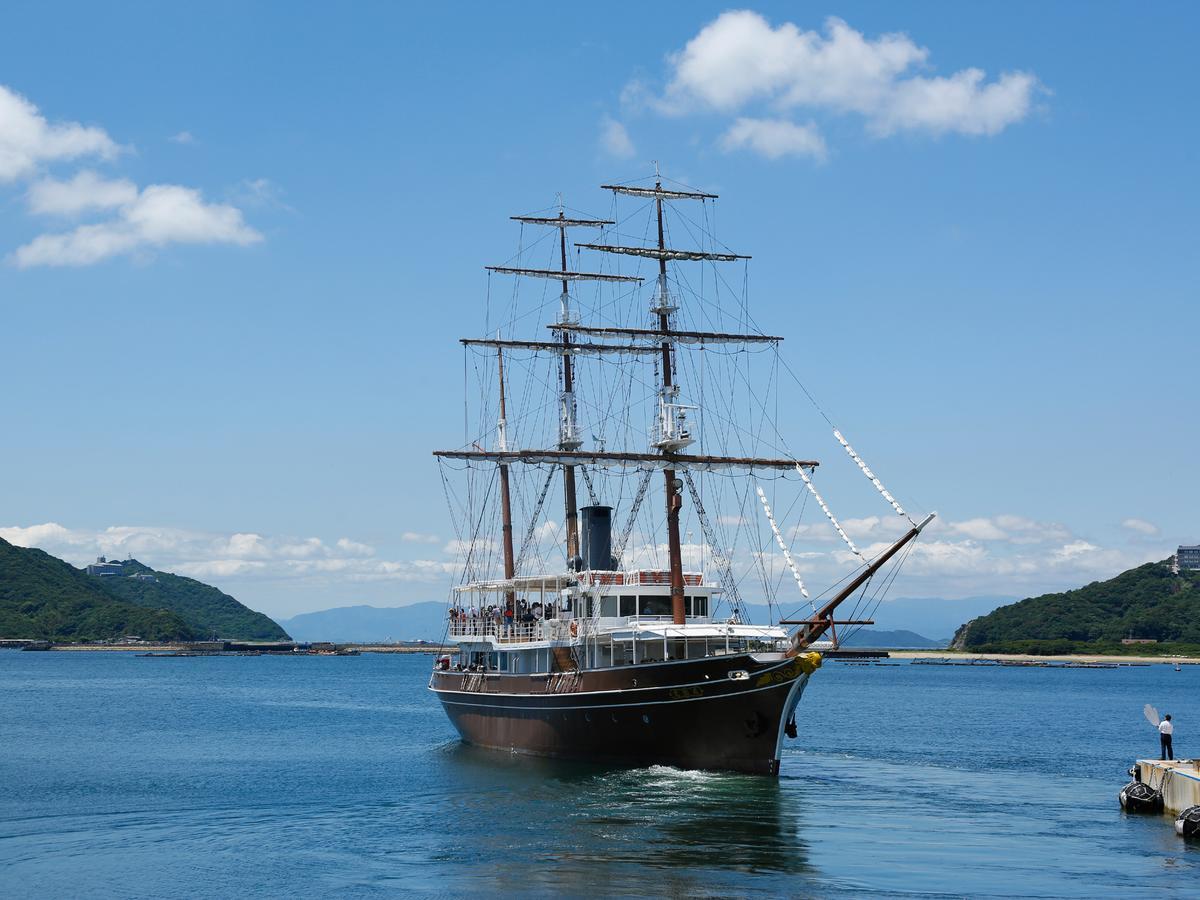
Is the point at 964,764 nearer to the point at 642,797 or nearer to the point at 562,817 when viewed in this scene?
the point at 642,797

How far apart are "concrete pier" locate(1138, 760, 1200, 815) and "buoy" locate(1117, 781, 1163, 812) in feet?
0.68

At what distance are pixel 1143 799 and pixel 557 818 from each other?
18.5 metres

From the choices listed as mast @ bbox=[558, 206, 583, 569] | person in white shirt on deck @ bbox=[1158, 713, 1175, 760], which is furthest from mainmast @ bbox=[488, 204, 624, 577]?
person in white shirt on deck @ bbox=[1158, 713, 1175, 760]

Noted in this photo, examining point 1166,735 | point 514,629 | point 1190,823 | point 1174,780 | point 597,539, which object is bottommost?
point 1190,823

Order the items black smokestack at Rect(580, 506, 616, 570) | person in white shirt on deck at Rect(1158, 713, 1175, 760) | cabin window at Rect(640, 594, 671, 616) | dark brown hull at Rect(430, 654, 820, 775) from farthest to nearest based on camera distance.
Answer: black smokestack at Rect(580, 506, 616, 570)
cabin window at Rect(640, 594, 671, 616)
dark brown hull at Rect(430, 654, 820, 775)
person in white shirt on deck at Rect(1158, 713, 1175, 760)

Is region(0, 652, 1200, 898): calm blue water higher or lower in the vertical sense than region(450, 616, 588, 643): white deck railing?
lower

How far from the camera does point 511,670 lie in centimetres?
5931

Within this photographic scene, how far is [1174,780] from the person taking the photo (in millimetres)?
39250

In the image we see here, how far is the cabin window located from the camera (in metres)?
53.2

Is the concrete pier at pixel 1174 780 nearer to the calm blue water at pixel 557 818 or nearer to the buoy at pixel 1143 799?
the buoy at pixel 1143 799

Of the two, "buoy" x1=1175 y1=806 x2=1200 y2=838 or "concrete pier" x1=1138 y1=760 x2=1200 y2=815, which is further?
"concrete pier" x1=1138 y1=760 x2=1200 y2=815

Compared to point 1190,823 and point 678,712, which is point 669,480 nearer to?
point 678,712

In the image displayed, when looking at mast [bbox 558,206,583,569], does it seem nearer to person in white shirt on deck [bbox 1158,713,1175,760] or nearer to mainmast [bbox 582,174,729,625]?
mainmast [bbox 582,174,729,625]

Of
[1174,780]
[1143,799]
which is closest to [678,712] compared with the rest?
[1143,799]
